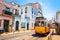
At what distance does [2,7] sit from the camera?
3269 cm

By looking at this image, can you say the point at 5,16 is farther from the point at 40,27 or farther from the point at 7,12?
the point at 40,27

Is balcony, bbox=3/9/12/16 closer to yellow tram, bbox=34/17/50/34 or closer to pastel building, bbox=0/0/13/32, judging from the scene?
pastel building, bbox=0/0/13/32

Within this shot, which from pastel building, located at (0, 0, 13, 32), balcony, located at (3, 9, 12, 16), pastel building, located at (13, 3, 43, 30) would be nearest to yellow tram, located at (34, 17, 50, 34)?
pastel building, located at (0, 0, 13, 32)

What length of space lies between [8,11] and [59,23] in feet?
58.1

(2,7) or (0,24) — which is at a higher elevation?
(2,7)

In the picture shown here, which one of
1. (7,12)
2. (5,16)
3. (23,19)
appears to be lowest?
(23,19)

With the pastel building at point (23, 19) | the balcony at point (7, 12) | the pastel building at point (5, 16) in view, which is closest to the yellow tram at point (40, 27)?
the pastel building at point (5, 16)

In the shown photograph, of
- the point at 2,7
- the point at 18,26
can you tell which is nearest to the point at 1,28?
the point at 2,7

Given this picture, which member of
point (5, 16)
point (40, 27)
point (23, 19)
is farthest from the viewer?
point (23, 19)

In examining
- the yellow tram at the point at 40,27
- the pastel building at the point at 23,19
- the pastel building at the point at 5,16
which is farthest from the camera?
the pastel building at the point at 23,19

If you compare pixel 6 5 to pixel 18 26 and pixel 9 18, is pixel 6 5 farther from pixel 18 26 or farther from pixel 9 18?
pixel 18 26

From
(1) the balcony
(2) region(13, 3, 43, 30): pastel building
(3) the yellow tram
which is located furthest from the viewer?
(2) region(13, 3, 43, 30): pastel building

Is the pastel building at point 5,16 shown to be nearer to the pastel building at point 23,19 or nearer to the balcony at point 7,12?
the balcony at point 7,12

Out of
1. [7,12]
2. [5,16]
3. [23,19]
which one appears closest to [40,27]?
[5,16]
